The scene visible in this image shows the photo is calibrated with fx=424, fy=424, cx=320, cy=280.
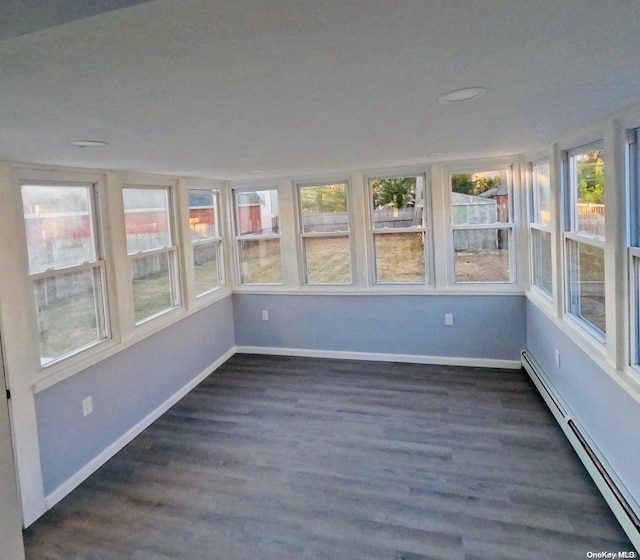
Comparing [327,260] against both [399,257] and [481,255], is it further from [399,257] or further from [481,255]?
[481,255]

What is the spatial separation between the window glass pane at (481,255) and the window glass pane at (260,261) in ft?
7.02

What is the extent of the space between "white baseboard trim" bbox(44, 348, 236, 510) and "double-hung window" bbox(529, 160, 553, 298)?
3592 mm

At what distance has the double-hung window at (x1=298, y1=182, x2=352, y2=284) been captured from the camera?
500 cm

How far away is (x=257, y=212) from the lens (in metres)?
5.31

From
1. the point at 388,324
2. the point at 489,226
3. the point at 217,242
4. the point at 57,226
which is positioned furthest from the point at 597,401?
the point at 217,242

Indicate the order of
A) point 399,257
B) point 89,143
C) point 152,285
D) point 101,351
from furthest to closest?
1. point 399,257
2. point 152,285
3. point 101,351
4. point 89,143

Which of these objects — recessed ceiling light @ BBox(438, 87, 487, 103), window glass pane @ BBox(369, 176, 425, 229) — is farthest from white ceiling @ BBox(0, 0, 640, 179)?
window glass pane @ BBox(369, 176, 425, 229)

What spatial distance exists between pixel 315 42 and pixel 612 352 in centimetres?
239

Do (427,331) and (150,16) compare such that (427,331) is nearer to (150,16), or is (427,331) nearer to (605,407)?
(605,407)

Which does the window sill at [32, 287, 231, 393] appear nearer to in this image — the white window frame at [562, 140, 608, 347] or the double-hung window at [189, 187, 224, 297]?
the double-hung window at [189, 187, 224, 297]

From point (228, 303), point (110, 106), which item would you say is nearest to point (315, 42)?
point (110, 106)

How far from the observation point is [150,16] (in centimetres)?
88

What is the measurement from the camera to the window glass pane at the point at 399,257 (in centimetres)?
479

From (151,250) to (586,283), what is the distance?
11.8 ft
